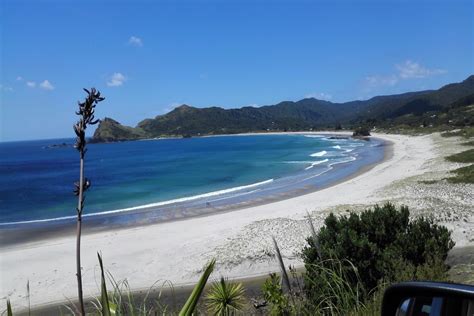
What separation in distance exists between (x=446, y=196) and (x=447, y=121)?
73.3 meters

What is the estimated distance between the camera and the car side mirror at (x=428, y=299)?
54.4 inches

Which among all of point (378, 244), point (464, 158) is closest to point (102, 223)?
point (378, 244)

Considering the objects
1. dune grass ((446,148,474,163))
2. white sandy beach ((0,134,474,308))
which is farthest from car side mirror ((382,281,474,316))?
dune grass ((446,148,474,163))

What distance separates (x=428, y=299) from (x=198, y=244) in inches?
621

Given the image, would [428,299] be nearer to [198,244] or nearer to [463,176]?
[198,244]

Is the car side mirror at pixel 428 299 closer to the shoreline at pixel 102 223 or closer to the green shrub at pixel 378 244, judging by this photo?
the green shrub at pixel 378 244

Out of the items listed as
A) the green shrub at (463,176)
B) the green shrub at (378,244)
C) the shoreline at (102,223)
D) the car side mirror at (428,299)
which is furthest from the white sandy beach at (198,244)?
the car side mirror at (428,299)

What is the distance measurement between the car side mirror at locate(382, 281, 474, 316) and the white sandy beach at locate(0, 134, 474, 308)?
10.6 metres

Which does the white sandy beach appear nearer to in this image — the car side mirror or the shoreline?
the shoreline

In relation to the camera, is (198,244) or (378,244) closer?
(378,244)

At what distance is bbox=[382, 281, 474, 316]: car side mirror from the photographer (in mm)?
1381

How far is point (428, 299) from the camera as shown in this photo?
5.14ft

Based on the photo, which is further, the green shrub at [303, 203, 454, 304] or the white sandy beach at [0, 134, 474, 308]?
the white sandy beach at [0, 134, 474, 308]

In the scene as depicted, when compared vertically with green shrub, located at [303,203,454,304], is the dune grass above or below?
below
